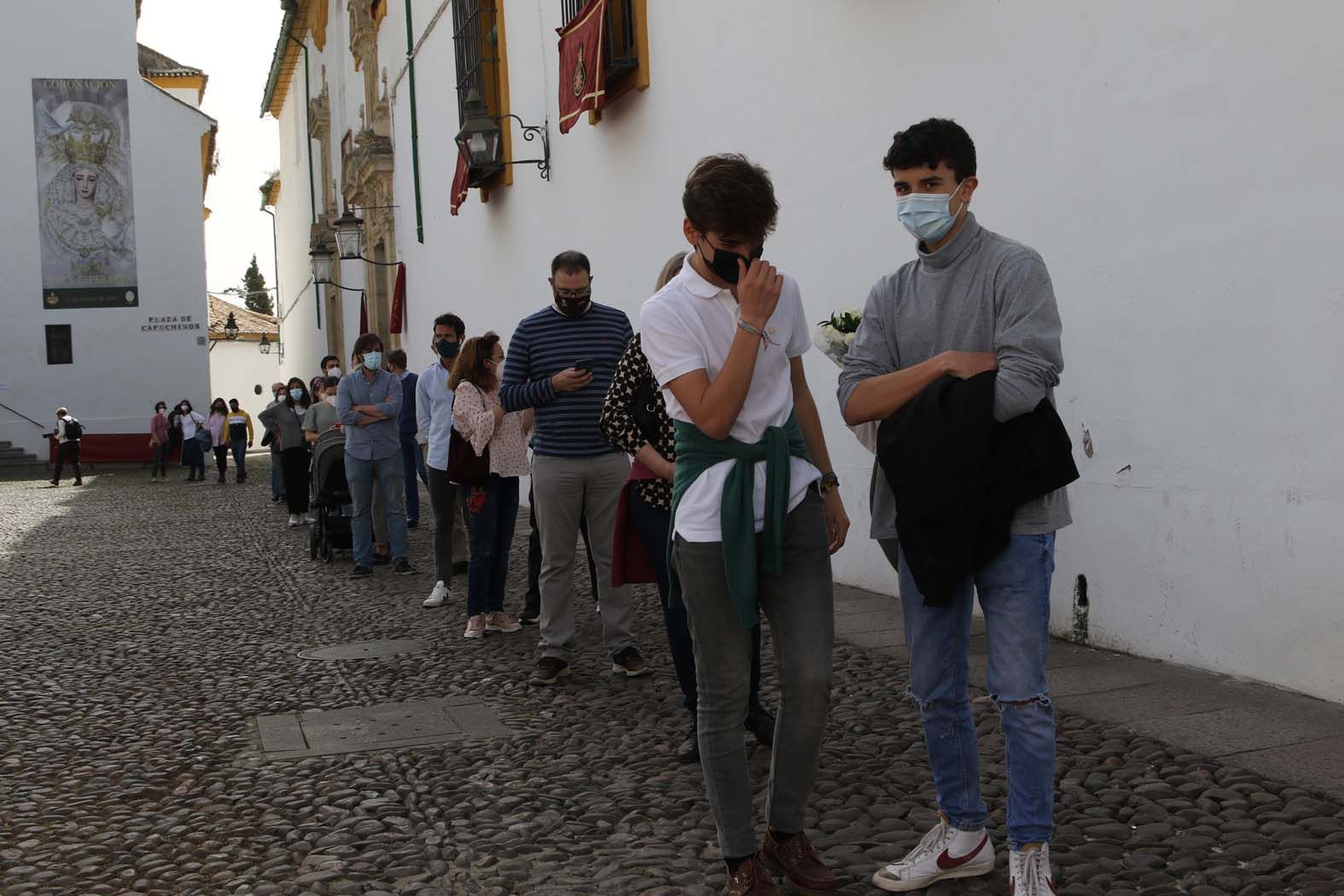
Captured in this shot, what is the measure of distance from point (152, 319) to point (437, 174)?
1669 cm

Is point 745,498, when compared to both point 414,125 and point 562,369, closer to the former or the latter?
point 562,369

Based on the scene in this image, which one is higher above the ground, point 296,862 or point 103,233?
point 103,233

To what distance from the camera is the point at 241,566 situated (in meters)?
11.1

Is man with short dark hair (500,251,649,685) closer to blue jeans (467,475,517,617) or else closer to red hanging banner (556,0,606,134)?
blue jeans (467,475,517,617)

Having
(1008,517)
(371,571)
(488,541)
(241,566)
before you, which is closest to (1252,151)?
(1008,517)

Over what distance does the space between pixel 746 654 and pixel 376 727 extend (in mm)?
2585

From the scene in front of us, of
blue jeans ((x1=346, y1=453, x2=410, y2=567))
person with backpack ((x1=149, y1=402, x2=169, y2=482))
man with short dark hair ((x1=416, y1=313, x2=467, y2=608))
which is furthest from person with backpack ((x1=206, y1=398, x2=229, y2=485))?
man with short dark hair ((x1=416, y1=313, x2=467, y2=608))

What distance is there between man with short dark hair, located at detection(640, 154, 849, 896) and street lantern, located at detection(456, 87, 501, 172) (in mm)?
9713

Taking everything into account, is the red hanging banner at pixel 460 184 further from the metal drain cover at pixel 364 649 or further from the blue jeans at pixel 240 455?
the blue jeans at pixel 240 455

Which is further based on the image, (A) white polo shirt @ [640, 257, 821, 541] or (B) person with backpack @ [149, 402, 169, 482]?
(B) person with backpack @ [149, 402, 169, 482]

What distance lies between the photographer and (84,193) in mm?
32656

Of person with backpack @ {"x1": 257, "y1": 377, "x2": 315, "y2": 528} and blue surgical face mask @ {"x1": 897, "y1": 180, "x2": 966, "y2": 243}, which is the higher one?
blue surgical face mask @ {"x1": 897, "y1": 180, "x2": 966, "y2": 243}

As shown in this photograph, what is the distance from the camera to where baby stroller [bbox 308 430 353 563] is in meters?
10.7

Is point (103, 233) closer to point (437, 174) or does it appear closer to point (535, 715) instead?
point (437, 174)
